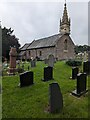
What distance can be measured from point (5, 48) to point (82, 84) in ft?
121

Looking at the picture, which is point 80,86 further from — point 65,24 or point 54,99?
point 65,24

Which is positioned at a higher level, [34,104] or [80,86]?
[80,86]

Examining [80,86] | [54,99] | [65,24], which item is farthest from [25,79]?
[65,24]

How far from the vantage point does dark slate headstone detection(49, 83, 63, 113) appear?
568 centimetres

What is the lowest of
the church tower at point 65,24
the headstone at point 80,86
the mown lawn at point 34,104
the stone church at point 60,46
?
the mown lawn at point 34,104

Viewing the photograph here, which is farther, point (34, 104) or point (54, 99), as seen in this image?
point (34, 104)

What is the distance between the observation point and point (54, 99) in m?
5.77

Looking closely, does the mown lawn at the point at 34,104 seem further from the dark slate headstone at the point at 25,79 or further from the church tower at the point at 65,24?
the church tower at the point at 65,24

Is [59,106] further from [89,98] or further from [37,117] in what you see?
[89,98]

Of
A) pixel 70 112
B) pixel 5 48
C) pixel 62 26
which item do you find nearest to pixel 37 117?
pixel 70 112

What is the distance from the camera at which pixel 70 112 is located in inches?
218

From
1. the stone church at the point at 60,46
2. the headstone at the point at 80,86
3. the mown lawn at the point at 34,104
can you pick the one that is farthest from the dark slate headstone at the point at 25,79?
the stone church at the point at 60,46

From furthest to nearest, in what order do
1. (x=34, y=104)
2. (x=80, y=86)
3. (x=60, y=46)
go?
(x=60, y=46), (x=80, y=86), (x=34, y=104)

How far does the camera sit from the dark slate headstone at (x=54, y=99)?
5684mm
